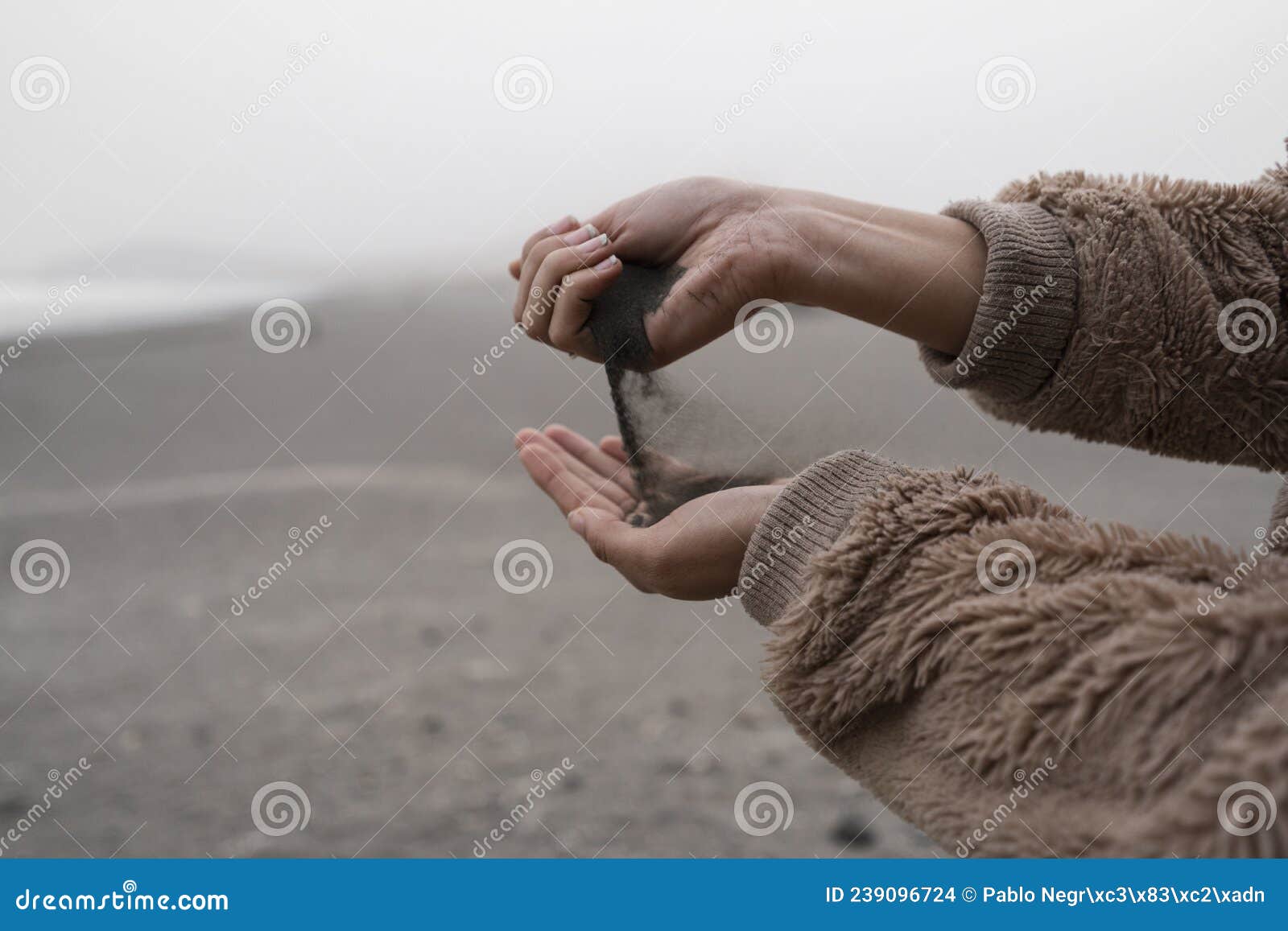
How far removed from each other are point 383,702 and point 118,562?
656 millimetres

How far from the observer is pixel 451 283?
1.41 m

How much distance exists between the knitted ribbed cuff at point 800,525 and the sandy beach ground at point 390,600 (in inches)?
12.5

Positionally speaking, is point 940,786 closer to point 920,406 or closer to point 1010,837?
point 1010,837

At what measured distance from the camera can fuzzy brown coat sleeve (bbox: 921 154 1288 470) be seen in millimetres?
551

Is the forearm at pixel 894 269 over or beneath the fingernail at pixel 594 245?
beneath

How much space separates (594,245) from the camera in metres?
0.64

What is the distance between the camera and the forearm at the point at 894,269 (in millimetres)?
586

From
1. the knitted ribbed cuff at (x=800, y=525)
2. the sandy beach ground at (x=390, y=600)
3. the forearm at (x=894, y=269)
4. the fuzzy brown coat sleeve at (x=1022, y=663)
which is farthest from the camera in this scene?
the sandy beach ground at (x=390, y=600)

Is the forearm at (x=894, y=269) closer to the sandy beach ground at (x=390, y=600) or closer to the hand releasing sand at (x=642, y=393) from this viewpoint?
the hand releasing sand at (x=642, y=393)

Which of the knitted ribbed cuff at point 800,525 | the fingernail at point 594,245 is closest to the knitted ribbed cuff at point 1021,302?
the knitted ribbed cuff at point 800,525

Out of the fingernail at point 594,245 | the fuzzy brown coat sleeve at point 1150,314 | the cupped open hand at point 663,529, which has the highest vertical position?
the fingernail at point 594,245

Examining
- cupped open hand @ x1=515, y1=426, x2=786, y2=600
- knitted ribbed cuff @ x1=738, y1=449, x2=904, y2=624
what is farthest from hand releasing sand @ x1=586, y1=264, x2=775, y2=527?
knitted ribbed cuff @ x1=738, y1=449, x2=904, y2=624

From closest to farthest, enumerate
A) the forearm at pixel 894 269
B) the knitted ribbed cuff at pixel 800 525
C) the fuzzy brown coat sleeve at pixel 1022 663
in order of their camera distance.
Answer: the fuzzy brown coat sleeve at pixel 1022 663, the knitted ribbed cuff at pixel 800 525, the forearm at pixel 894 269

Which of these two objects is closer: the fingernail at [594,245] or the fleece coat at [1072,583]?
the fleece coat at [1072,583]
